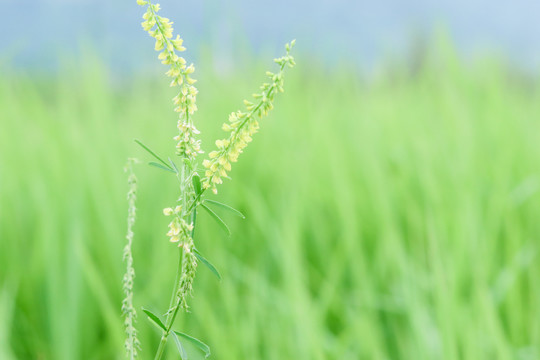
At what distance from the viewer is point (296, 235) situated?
1300 millimetres

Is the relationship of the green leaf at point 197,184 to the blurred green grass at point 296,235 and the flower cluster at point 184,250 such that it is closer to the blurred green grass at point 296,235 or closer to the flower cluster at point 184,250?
the flower cluster at point 184,250

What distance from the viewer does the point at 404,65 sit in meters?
2.62

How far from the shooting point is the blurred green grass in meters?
1.09

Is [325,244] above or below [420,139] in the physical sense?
below

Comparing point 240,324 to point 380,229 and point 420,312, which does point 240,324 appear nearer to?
point 420,312

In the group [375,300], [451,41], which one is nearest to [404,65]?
[451,41]

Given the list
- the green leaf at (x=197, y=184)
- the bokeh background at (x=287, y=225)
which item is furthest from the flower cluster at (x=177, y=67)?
the bokeh background at (x=287, y=225)

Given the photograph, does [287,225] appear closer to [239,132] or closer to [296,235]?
[296,235]

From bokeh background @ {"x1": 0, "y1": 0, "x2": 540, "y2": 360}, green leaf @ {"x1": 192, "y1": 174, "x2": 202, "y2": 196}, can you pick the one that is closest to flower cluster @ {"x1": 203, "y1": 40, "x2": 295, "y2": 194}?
green leaf @ {"x1": 192, "y1": 174, "x2": 202, "y2": 196}

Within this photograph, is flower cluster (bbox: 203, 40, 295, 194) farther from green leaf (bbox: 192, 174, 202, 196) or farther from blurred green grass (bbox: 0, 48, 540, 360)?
blurred green grass (bbox: 0, 48, 540, 360)

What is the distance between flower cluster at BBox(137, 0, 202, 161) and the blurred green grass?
666 millimetres

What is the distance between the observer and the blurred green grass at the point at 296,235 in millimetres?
1090

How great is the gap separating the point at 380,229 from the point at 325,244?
136 mm

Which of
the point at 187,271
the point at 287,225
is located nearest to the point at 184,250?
the point at 187,271
